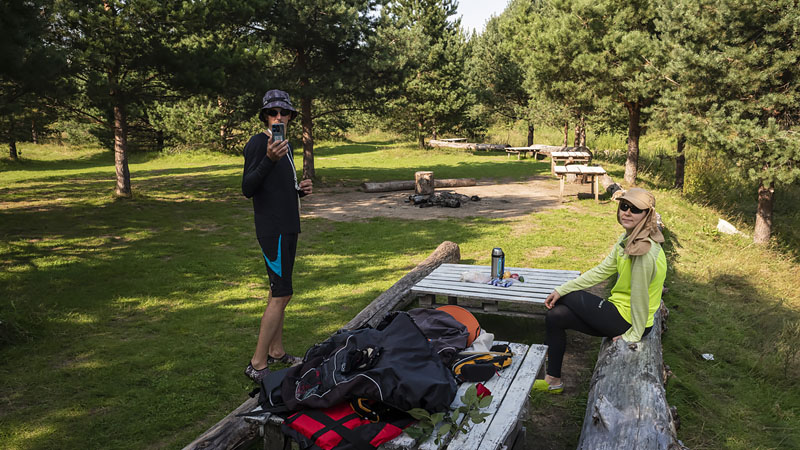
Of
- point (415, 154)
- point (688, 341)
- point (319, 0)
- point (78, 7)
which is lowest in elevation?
point (688, 341)

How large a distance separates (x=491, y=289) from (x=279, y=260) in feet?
7.64

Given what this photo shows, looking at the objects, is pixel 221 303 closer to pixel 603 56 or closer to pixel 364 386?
pixel 364 386

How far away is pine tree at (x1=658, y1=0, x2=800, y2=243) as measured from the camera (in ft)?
34.0

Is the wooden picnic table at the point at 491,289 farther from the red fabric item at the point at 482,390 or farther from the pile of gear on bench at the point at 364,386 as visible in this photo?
the red fabric item at the point at 482,390

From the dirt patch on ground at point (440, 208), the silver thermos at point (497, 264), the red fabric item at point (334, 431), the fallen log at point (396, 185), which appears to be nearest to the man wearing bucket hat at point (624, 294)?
the silver thermos at point (497, 264)

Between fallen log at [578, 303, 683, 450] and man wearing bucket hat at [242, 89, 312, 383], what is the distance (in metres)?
2.61

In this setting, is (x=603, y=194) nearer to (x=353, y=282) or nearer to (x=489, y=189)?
(x=489, y=189)

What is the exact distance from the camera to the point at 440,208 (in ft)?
44.7

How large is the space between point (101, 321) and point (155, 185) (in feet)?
40.9

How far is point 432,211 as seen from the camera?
13219mm

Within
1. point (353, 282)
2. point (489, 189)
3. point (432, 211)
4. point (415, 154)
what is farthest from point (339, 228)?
point (415, 154)

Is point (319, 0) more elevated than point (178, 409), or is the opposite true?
point (319, 0)

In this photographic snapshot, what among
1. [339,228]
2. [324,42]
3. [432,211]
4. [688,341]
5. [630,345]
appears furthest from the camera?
[324,42]

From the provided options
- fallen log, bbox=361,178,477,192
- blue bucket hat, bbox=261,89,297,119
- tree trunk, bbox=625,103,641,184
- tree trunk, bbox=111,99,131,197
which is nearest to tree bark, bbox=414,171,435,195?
fallen log, bbox=361,178,477,192
